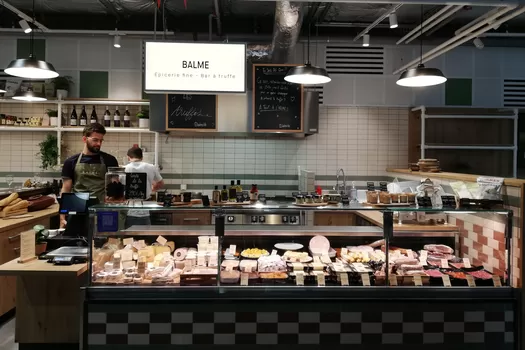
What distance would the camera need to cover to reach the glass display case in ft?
8.89

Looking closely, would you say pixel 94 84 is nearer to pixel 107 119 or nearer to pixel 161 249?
pixel 107 119

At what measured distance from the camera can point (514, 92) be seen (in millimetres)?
7012

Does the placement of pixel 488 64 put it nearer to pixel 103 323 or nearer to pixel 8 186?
pixel 103 323

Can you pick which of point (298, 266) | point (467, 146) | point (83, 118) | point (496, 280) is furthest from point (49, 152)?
point (467, 146)

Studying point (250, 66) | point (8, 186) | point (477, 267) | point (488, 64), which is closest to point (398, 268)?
point (477, 267)

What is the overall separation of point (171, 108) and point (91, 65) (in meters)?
1.76

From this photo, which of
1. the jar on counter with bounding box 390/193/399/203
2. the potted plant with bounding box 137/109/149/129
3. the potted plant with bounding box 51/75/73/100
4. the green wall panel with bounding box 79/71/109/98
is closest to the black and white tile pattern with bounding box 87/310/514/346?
the jar on counter with bounding box 390/193/399/203

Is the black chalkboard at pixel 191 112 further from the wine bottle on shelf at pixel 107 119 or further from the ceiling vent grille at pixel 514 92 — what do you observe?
the ceiling vent grille at pixel 514 92

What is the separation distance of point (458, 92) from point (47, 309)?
6.61 m

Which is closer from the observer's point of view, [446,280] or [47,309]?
[446,280]

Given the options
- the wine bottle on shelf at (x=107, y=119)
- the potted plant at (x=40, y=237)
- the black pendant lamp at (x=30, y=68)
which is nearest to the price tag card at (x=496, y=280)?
the potted plant at (x=40, y=237)

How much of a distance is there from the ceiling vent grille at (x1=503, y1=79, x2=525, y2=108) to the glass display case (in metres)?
4.53

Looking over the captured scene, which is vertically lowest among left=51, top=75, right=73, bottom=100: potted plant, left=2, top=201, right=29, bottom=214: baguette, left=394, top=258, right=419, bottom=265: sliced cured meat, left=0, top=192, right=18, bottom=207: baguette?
left=394, top=258, right=419, bottom=265: sliced cured meat

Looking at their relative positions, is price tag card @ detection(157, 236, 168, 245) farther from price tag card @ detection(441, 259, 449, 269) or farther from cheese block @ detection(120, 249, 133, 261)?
price tag card @ detection(441, 259, 449, 269)
